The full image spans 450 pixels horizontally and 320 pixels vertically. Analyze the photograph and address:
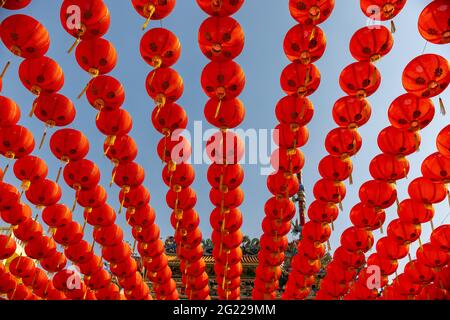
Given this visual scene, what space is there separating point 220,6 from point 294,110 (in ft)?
6.11

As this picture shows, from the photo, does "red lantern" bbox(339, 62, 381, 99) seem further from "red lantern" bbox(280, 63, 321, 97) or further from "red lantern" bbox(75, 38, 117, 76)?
"red lantern" bbox(75, 38, 117, 76)

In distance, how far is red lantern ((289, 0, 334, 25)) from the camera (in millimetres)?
4480

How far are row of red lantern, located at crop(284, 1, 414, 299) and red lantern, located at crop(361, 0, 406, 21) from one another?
0.01 metres

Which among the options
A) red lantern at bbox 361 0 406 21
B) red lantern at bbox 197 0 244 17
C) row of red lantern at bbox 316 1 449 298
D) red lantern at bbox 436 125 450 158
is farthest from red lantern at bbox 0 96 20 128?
red lantern at bbox 436 125 450 158

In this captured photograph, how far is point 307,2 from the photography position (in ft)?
14.7

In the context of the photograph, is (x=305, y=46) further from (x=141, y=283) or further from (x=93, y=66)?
(x=141, y=283)

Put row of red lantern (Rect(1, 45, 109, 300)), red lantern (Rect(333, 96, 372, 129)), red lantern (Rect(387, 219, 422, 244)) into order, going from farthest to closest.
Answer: red lantern (Rect(387, 219, 422, 244)), row of red lantern (Rect(1, 45, 109, 300)), red lantern (Rect(333, 96, 372, 129))

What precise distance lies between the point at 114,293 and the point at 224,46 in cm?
701

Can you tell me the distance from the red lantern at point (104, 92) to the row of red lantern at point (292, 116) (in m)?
2.29

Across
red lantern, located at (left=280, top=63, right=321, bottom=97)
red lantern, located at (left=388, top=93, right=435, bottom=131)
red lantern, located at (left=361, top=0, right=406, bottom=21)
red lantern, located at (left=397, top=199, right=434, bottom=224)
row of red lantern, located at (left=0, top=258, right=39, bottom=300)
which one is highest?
red lantern, located at (left=361, top=0, right=406, bottom=21)

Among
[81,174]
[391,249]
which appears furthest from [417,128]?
[81,174]

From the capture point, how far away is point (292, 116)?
5586 mm

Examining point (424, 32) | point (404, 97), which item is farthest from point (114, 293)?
point (424, 32)

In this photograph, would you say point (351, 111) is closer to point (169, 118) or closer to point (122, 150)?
point (169, 118)
